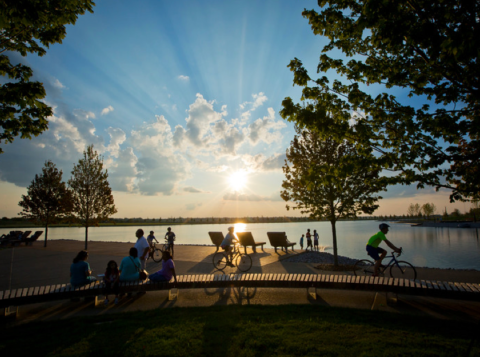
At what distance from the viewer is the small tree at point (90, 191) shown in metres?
23.5

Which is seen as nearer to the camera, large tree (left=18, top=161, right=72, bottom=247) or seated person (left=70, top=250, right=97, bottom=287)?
seated person (left=70, top=250, right=97, bottom=287)

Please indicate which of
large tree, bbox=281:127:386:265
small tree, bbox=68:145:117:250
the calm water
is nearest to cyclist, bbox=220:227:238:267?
large tree, bbox=281:127:386:265

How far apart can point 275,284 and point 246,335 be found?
2624 mm

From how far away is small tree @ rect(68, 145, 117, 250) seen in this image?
77.0ft

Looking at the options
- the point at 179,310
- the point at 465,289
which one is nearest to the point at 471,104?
the point at 465,289

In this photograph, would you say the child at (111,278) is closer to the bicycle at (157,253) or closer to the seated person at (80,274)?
the seated person at (80,274)

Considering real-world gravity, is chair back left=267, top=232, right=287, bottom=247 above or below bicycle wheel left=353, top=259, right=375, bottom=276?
above

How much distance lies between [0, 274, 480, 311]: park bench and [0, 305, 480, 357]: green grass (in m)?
0.71

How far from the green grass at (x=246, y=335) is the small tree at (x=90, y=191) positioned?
19.9 m

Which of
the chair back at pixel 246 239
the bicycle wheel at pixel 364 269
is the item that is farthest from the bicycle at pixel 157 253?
the bicycle wheel at pixel 364 269

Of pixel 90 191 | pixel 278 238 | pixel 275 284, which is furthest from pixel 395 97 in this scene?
pixel 90 191

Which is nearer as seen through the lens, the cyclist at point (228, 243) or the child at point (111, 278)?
the child at point (111, 278)

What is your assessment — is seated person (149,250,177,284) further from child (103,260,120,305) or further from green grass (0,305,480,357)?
green grass (0,305,480,357)

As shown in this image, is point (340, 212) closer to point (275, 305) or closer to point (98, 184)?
point (275, 305)
